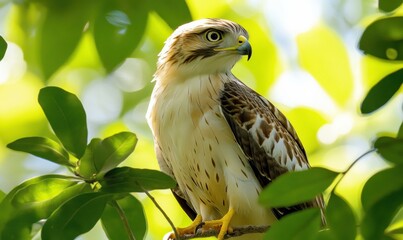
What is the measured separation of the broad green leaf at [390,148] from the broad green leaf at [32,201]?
138cm

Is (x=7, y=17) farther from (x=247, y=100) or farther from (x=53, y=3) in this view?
(x=247, y=100)

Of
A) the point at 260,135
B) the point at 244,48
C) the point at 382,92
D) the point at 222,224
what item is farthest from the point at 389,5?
the point at 244,48

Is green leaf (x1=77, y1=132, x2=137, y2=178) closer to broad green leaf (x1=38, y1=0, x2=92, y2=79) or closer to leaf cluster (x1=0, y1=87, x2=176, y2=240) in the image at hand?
leaf cluster (x1=0, y1=87, x2=176, y2=240)

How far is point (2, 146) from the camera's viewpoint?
309 inches

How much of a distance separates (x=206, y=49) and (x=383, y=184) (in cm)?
281

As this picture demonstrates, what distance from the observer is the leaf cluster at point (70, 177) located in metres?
3.49

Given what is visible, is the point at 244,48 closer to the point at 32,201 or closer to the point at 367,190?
the point at 32,201

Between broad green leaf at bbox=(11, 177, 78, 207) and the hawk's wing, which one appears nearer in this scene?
broad green leaf at bbox=(11, 177, 78, 207)

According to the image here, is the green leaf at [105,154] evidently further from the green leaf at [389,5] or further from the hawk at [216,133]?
the hawk at [216,133]

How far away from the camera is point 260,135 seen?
5.22 m

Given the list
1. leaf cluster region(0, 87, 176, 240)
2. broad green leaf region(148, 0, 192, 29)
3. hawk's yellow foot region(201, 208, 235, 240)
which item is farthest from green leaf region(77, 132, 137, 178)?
hawk's yellow foot region(201, 208, 235, 240)

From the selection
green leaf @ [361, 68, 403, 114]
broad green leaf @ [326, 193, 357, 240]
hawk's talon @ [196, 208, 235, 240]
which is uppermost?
green leaf @ [361, 68, 403, 114]

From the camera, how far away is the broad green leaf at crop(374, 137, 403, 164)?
2830 millimetres

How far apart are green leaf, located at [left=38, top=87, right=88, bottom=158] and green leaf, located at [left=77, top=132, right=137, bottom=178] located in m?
0.05
